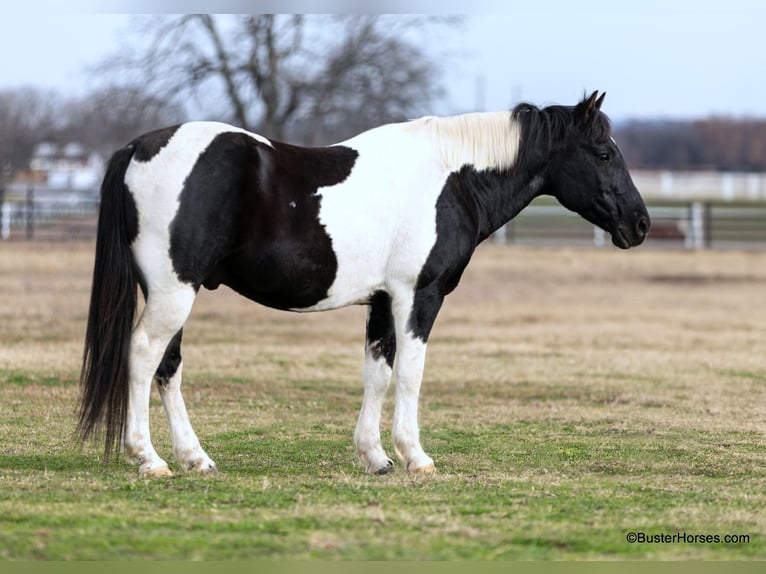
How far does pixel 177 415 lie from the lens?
269 inches

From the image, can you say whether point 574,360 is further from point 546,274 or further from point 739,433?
point 546,274

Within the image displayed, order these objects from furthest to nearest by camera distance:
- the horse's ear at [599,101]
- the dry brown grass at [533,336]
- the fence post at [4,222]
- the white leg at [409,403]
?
the fence post at [4,222]
the dry brown grass at [533,336]
the horse's ear at [599,101]
the white leg at [409,403]

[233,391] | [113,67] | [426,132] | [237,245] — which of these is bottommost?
[233,391]

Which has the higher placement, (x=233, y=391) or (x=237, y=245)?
(x=237, y=245)

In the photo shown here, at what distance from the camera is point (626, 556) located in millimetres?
4930

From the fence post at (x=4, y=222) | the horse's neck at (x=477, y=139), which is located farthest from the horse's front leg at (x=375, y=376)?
the fence post at (x=4, y=222)

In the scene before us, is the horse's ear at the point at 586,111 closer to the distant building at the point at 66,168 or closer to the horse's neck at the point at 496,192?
the horse's neck at the point at 496,192

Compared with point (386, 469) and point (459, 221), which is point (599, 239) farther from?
point (386, 469)

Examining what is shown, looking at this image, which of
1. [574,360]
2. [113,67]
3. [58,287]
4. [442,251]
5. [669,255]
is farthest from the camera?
[113,67]

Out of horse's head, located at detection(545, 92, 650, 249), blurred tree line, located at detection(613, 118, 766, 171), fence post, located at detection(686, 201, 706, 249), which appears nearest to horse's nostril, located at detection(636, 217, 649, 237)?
horse's head, located at detection(545, 92, 650, 249)

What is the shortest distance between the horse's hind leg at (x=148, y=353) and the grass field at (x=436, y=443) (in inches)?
6.2

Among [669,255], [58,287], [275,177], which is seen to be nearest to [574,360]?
[275,177]

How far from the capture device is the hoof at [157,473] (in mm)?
6527

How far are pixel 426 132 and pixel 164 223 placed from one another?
5.86ft
